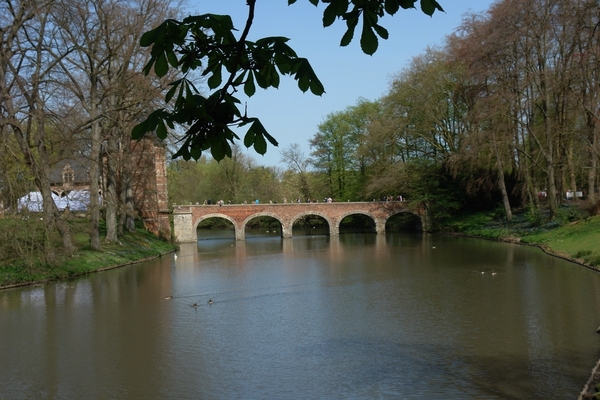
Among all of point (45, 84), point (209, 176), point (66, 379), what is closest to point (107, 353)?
point (66, 379)

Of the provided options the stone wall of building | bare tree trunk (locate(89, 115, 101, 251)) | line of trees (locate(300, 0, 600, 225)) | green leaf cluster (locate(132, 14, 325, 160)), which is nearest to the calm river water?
bare tree trunk (locate(89, 115, 101, 251))

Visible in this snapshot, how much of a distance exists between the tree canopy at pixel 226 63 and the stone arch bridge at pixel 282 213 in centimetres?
3627

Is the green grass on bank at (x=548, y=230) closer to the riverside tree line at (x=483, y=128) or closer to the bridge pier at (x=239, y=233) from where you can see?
the riverside tree line at (x=483, y=128)

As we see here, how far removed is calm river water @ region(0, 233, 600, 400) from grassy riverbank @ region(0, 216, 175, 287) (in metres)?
0.97

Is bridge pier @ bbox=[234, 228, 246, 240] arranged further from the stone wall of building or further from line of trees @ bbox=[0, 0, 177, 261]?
line of trees @ bbox=[0, 0, 177, 261]

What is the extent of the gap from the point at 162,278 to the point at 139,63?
922 cm

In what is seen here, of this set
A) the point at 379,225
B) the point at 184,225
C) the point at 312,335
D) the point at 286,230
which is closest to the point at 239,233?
the point at 286,230

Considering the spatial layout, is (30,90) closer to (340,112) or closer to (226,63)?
(226,63)

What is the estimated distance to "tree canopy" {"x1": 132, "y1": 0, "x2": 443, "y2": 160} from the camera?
2889 millimetres

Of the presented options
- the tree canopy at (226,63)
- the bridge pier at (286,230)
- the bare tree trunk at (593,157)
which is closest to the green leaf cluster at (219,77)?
the tree canopy at (226,63)

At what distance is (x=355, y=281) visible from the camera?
1798 cm

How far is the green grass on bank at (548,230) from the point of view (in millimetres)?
20531

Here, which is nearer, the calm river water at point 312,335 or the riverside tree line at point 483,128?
the calm river water at point 312,335

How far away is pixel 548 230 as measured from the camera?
88.8 feet
